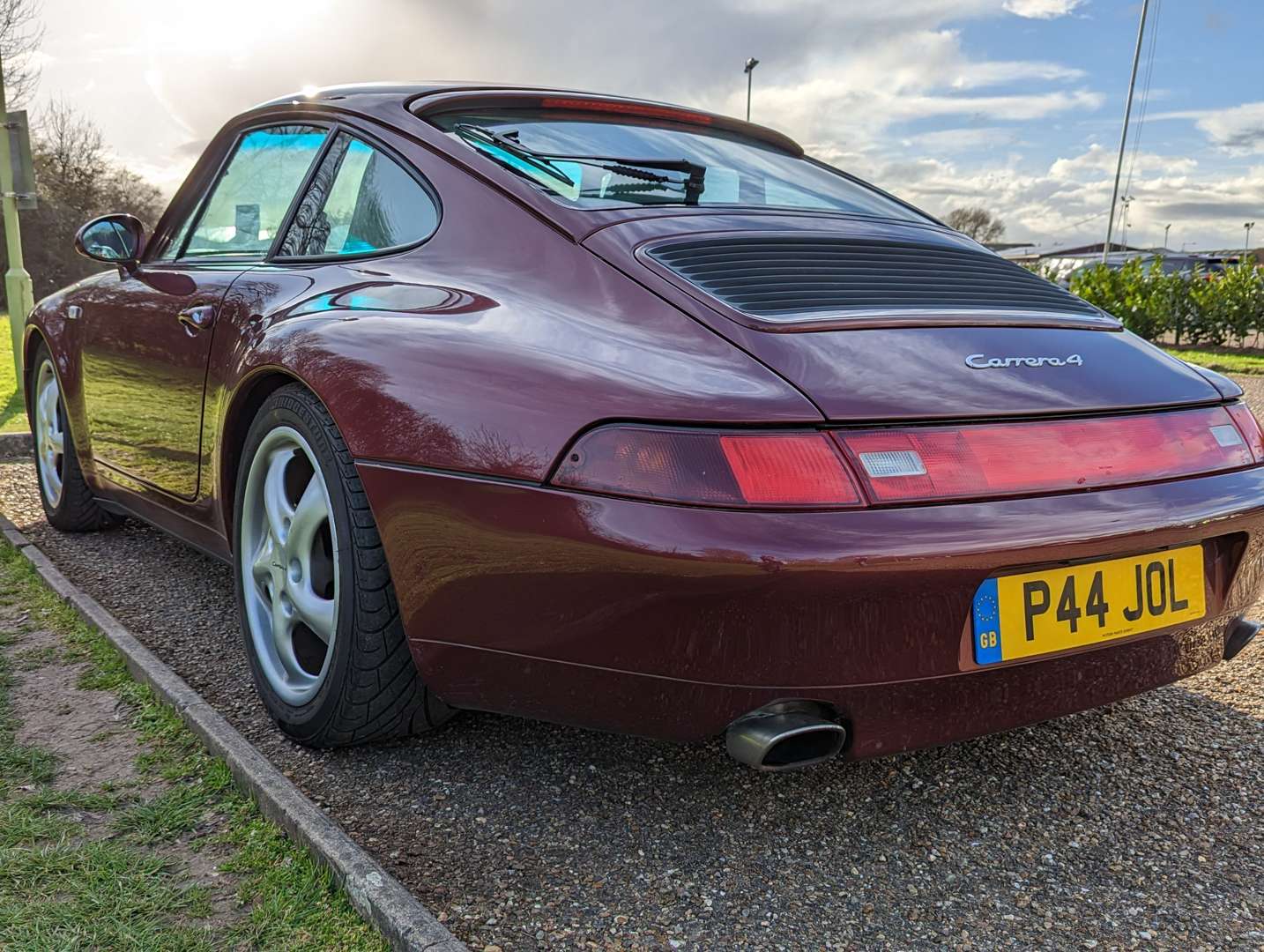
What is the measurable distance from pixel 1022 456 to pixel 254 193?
2.29 meters

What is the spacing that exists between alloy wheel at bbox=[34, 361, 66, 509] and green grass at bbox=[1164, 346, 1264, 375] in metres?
10.3

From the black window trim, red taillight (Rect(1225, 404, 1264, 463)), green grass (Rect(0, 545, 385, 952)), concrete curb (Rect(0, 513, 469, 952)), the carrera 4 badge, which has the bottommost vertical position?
green grass (Rect(0, 545, 385, 952))

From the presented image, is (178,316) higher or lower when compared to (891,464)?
higher

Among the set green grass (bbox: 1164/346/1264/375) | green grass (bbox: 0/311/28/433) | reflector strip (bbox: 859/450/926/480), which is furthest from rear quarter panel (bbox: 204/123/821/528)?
green grass (bbox: 1164/346/1264/375)

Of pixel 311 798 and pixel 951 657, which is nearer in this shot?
pixel 951 657

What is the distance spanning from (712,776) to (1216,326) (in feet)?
49.6

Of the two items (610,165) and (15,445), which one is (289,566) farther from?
(15,445)

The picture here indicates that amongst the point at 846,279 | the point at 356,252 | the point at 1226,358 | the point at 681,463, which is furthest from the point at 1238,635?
the point at 1226,358

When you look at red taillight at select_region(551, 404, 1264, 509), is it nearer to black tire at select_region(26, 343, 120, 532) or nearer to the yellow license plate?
the yellow license plate

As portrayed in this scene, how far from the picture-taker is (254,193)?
9.82ft

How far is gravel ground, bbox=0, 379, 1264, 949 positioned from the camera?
1.69 metres

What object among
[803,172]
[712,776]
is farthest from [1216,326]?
[712,776]

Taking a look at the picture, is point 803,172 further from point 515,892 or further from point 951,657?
point 515,892

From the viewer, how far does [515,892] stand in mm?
1749
